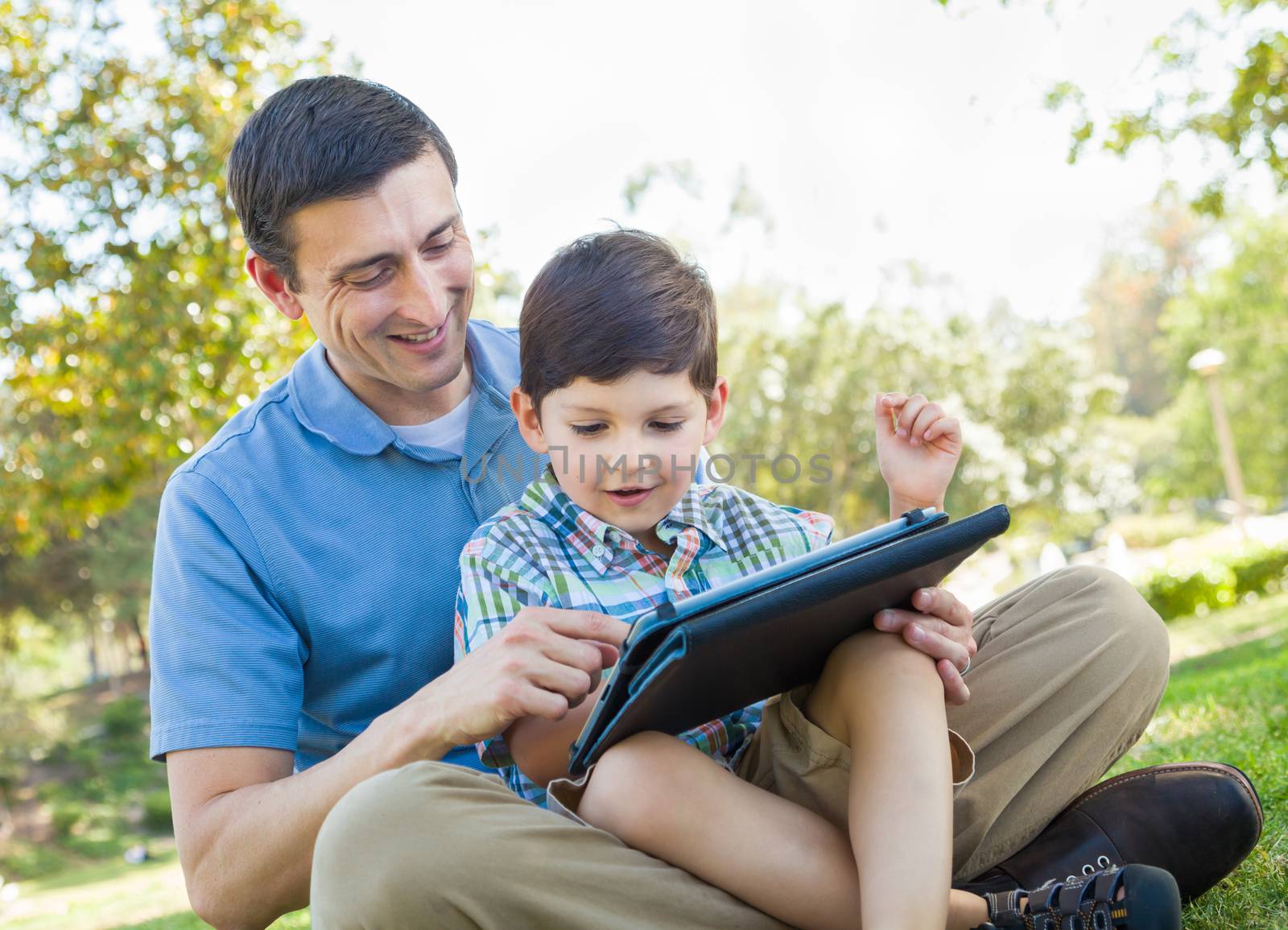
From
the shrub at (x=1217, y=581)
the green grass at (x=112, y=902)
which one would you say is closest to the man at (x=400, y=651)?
the green grass at (x=112, y=902)

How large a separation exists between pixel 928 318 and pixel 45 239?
17.3 meters

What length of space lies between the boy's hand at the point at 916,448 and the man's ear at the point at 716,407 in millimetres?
349

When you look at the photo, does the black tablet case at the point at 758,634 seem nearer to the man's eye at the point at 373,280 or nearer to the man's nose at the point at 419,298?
the man's nose at the point at 419,298

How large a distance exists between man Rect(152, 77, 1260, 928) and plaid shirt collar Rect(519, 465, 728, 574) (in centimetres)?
29

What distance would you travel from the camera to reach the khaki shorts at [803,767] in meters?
2.01

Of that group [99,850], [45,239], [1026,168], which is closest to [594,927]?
[45,239]

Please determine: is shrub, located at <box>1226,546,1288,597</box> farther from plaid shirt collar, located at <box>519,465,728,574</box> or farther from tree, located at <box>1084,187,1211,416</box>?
tree, located at <box>1084,187,1211,416</box>

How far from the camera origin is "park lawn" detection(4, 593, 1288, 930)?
2.24m

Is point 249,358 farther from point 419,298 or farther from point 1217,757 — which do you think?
point 1217,757

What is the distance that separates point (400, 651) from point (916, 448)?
120 cm

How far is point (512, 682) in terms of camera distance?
6.15 ft

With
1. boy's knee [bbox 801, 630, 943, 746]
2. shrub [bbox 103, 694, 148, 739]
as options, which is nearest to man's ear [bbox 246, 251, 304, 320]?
boy's knee [bbox 801, 630, 943, 746]

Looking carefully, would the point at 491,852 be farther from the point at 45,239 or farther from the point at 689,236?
the point at 689,236

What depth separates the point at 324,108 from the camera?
2.64m
